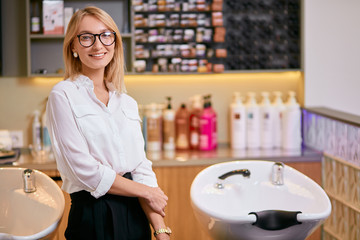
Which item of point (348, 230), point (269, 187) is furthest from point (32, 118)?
point (348, 230)

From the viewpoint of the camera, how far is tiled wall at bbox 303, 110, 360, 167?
2.68m

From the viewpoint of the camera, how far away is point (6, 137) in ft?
10.2

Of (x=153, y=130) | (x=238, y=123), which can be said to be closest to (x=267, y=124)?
(x=238, y=123)

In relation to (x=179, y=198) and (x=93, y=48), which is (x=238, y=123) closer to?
(x=179, y=198)

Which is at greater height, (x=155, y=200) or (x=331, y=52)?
(x=331, y=52)

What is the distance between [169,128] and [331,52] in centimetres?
125

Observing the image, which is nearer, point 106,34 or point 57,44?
point 106,34

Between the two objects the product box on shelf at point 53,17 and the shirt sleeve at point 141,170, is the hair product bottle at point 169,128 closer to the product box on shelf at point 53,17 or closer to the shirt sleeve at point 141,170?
the product box on shelf at point 53,17

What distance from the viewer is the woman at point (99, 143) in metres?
1.52

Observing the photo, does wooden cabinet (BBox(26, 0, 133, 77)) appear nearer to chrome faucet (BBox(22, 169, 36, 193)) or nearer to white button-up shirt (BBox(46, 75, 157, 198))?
chrome faucet (BBox(22, 169, 36, 193))

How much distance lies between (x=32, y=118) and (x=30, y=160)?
50 cm

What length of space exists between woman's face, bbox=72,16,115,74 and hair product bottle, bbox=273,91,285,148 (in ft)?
6.32

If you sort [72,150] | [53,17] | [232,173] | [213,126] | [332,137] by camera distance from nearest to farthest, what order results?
[72,150]
[232,173]
[332,137]
[53,17]
[213,126]

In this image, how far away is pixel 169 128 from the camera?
3.29 meters
